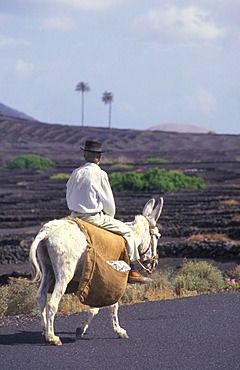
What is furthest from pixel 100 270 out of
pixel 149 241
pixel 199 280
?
pixel 199 280

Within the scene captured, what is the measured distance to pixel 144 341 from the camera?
984 cm

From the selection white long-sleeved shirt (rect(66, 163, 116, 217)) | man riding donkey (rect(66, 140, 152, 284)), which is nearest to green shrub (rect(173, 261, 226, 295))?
man riding donkey (rect(66, 140, 152, 284))

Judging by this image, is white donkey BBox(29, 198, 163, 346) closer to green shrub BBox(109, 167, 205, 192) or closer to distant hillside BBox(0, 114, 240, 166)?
green shrub BBox(109, 167, 205, 192)

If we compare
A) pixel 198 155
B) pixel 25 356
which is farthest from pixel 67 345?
pixel 198 155

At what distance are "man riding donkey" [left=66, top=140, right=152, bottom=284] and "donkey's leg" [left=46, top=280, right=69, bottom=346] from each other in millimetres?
954

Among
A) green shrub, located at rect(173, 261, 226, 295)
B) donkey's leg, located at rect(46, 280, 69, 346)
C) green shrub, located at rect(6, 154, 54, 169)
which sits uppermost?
donkey's leg, located at rect(46, 280, 69, 346)

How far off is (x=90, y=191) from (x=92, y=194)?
0.04m

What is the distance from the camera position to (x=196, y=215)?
45125 mm

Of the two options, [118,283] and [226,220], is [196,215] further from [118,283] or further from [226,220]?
[118,283]

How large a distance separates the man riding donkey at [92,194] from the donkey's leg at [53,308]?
95cm

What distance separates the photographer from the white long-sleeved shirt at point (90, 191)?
10.4 metres

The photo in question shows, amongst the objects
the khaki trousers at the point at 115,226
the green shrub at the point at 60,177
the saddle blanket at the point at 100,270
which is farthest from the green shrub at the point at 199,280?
the green shrub at the point at 60,177

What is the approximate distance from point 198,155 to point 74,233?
119084mm

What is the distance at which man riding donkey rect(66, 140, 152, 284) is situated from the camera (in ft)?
34.1
